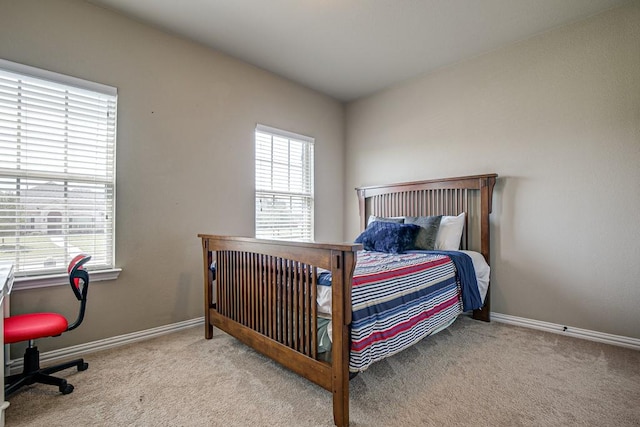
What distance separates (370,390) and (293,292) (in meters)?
0.74

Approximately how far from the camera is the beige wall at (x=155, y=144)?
220 centimetres

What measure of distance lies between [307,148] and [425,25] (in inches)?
74.5

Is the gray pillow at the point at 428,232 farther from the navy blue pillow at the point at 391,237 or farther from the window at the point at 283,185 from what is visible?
the window at the point at 283,185

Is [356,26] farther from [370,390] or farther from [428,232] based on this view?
[370,390]

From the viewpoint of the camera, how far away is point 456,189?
3.22 m

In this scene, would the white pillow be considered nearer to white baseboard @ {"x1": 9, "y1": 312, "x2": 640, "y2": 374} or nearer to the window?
white baseboard @ {"x1": 9, "y1": 312, "x2": 640, "y2": 374}

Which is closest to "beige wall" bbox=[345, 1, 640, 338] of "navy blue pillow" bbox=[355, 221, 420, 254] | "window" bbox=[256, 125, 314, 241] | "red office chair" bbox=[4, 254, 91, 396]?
"navy blue pillow" bbox=[355, 221, 420, 254]

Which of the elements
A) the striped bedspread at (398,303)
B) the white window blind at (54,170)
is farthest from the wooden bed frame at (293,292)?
the white window blind at (54,170)

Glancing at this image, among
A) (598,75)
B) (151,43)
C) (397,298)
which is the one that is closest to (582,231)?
(598,75)

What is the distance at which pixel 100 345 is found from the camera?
2.33 meters

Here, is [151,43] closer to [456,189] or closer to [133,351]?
[133,351]

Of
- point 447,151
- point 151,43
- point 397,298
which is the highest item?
point 151,43

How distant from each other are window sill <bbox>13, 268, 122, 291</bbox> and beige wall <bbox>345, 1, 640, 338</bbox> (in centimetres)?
330

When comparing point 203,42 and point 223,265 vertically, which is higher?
point 203,42
